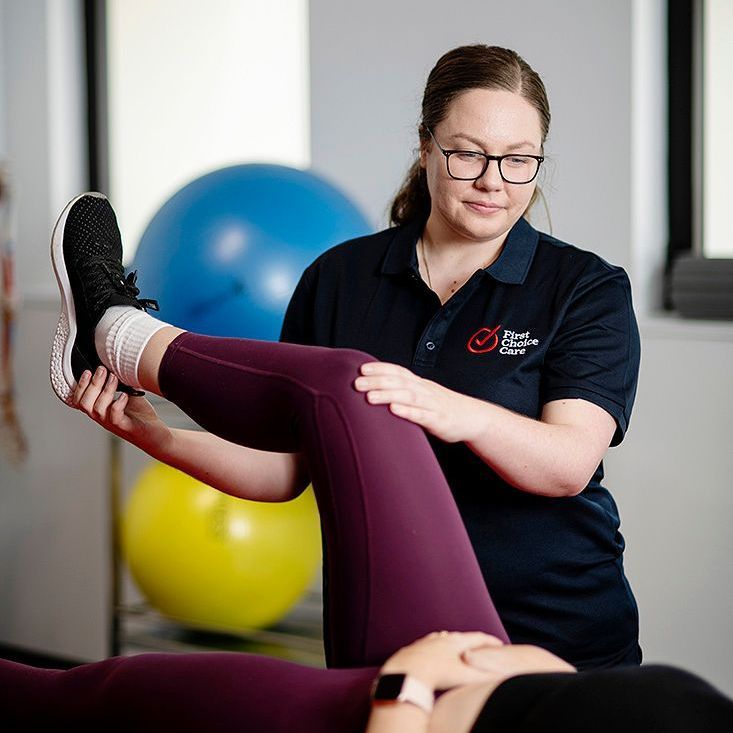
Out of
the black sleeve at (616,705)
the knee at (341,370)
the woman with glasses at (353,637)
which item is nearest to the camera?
the black sleeve at (616,705)

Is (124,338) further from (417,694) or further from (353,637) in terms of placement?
(417,694)

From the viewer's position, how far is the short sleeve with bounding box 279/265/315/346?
64.0 inches

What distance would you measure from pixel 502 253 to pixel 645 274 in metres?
1.08

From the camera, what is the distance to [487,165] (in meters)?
1.46

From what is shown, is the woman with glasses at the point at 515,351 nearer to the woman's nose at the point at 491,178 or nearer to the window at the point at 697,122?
the woman's nose at the point at 491,178

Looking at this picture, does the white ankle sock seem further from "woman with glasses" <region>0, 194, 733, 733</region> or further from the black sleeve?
the black sleeve

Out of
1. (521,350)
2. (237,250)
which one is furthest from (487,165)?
(237,250)

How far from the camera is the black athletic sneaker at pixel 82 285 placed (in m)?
1.55

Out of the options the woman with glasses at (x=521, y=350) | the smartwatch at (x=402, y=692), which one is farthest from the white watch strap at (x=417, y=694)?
the woman with glasses at (x=521, y=350)

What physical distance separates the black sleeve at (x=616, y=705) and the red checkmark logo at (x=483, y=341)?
0.54 m

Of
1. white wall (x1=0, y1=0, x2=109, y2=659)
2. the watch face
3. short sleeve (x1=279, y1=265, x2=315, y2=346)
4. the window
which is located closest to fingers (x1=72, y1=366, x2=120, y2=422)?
short sleeve (x1=279, y1=265, x2=315, y2=346)

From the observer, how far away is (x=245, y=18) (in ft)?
11.1

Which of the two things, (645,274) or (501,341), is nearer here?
(501,341)

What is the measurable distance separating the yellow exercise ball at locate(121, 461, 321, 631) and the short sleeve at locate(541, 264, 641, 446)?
1154 mm
